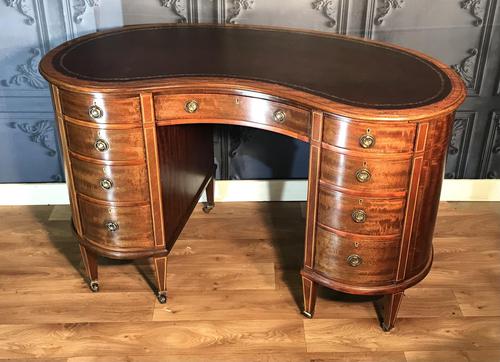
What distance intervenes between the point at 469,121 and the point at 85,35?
164 centimetres

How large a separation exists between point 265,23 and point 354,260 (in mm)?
1040

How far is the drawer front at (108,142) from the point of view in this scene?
189 centimetres

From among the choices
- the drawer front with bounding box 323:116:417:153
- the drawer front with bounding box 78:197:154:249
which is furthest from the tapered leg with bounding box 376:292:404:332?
Answer: the drawer front with bounding box 78:197:154:249

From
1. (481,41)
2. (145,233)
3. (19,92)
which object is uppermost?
(481,41)

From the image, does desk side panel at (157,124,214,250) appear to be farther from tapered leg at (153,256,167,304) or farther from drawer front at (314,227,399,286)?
drawer front at (314,227,399,286)

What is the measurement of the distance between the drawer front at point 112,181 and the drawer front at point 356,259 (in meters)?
0.60

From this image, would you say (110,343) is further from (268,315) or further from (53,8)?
(53,8)

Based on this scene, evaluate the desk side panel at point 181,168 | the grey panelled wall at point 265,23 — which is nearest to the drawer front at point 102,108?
the desk side panel at point 181,168

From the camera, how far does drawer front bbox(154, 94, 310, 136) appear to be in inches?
71.4

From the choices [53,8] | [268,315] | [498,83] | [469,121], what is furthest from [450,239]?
[53,8]

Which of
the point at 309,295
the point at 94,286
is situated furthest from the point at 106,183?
the point at 309,295

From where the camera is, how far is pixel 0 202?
2.79 m

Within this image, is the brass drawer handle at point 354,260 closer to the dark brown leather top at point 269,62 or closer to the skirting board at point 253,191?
the dark brown leather top at point 269,62

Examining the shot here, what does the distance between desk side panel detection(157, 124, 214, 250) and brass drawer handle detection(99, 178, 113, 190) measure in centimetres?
17
